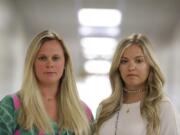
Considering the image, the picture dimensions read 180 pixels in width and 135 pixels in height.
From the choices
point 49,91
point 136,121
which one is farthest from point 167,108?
point 49,91

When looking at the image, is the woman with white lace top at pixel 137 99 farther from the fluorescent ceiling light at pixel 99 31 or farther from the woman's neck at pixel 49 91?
the fluorescent ceiling light at pixel 99 31

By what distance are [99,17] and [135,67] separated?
4846 millimetres

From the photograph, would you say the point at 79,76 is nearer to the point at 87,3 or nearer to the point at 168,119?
the point at 87,3

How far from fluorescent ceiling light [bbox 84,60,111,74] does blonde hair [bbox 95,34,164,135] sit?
9765 millimetres

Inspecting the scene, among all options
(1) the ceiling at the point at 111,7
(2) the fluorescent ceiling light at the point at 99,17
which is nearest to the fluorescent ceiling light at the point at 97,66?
(1) the ceiling at the point at 111,7

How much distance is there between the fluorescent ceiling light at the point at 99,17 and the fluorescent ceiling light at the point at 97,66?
471cm

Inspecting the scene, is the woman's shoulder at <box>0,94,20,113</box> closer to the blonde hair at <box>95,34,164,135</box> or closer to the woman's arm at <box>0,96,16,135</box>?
the woman's arm at <box>0,96,16,135</box>

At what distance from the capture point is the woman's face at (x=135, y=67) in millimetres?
2500

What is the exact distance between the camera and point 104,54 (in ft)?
36.7

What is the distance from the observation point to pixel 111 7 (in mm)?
6676

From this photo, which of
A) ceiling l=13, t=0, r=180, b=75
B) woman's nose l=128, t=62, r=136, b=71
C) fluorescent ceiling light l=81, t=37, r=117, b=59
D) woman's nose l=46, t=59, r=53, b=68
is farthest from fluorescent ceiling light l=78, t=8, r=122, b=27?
woman's nose l=46, t=59, r=53, b=68

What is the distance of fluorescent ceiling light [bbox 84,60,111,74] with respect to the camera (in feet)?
41.7

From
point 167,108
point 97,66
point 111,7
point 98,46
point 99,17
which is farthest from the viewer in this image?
point 97,66

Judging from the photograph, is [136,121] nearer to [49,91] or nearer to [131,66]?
[131,66]
